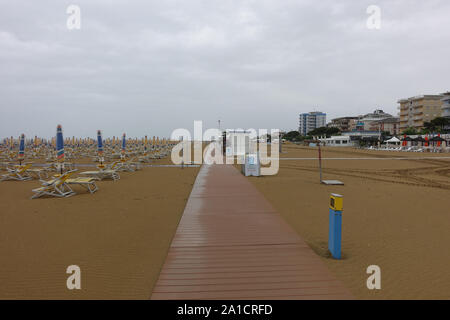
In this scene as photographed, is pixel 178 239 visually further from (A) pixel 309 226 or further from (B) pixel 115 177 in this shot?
(B) pixel 115 177

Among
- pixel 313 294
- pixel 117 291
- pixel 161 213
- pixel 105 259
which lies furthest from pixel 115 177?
pixel 313 294

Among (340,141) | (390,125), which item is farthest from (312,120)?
(340,141)

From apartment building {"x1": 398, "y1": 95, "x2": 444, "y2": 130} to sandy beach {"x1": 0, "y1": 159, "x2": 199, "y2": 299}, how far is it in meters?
84.2

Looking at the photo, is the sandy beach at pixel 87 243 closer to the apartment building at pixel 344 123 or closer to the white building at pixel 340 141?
the white building at pixel 340 141

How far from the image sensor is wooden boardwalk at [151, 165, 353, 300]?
297 cm

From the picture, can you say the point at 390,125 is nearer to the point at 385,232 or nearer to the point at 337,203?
the point at 385,232

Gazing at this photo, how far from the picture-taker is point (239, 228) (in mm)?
5141

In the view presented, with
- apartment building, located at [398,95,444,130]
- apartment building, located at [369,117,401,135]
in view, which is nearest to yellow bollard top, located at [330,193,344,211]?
apartment building, located at [398,95,444,130]

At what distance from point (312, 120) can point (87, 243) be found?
569ft

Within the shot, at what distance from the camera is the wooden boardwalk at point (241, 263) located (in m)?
2.97

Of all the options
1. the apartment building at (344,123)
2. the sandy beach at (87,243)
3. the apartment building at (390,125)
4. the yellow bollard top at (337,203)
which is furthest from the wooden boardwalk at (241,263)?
the apartment building at (344,123)

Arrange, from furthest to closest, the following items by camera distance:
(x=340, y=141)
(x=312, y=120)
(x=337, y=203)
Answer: (x=312, y=120) → (x=340, y=141) → (x=337, y=203)

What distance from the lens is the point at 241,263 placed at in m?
3.66
